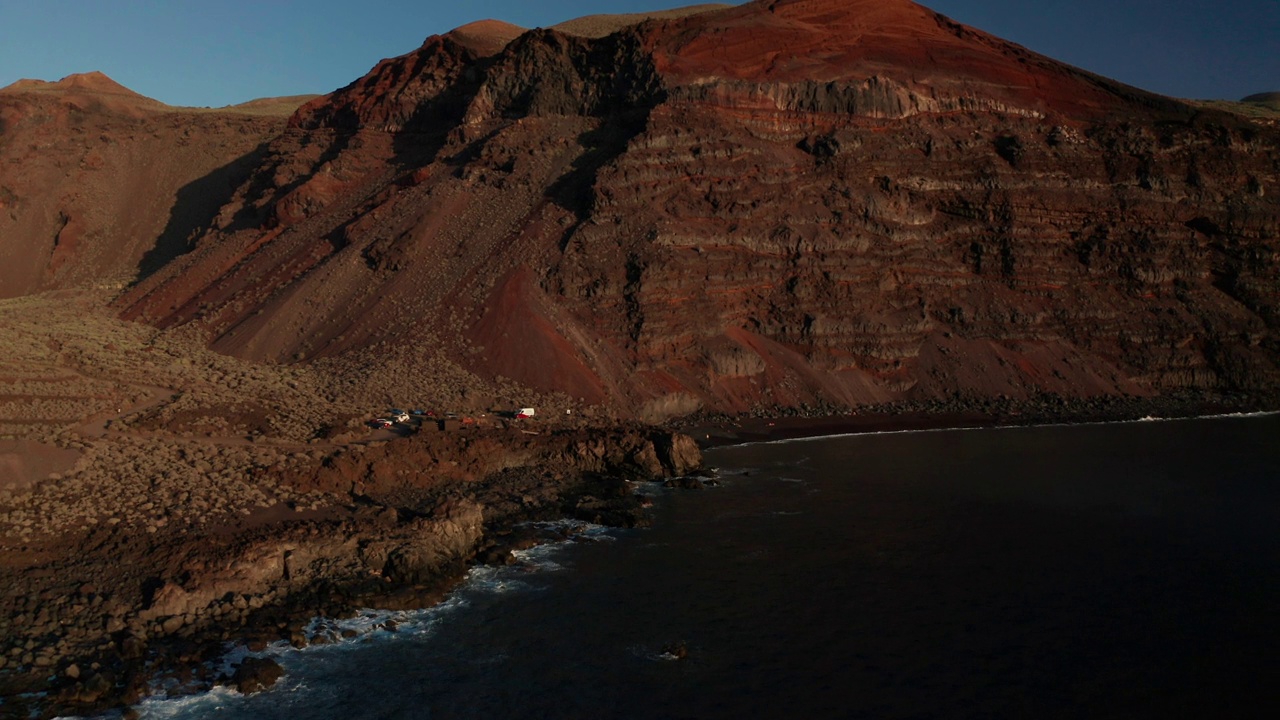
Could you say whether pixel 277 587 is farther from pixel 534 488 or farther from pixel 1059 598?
pixel 1059 598

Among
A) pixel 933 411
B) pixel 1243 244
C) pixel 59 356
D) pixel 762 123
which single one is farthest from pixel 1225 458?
pixel 59 356

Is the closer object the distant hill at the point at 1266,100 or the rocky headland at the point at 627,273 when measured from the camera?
the rocky headland at the point at 627,273

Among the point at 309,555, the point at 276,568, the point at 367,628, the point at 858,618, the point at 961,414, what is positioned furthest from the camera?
the point at 961,414

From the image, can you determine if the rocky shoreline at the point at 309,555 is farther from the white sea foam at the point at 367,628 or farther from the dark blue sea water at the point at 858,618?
the dark blue sea water at the point at 858,618

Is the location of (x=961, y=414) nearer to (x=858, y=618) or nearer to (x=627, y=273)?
(x=627, y=273)

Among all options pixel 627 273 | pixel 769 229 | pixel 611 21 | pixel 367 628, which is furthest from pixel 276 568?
pixel 611 21

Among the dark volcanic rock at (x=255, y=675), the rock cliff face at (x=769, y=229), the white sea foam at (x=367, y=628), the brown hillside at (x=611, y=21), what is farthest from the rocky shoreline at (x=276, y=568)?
the brown hillside at (x=611, y=21)
